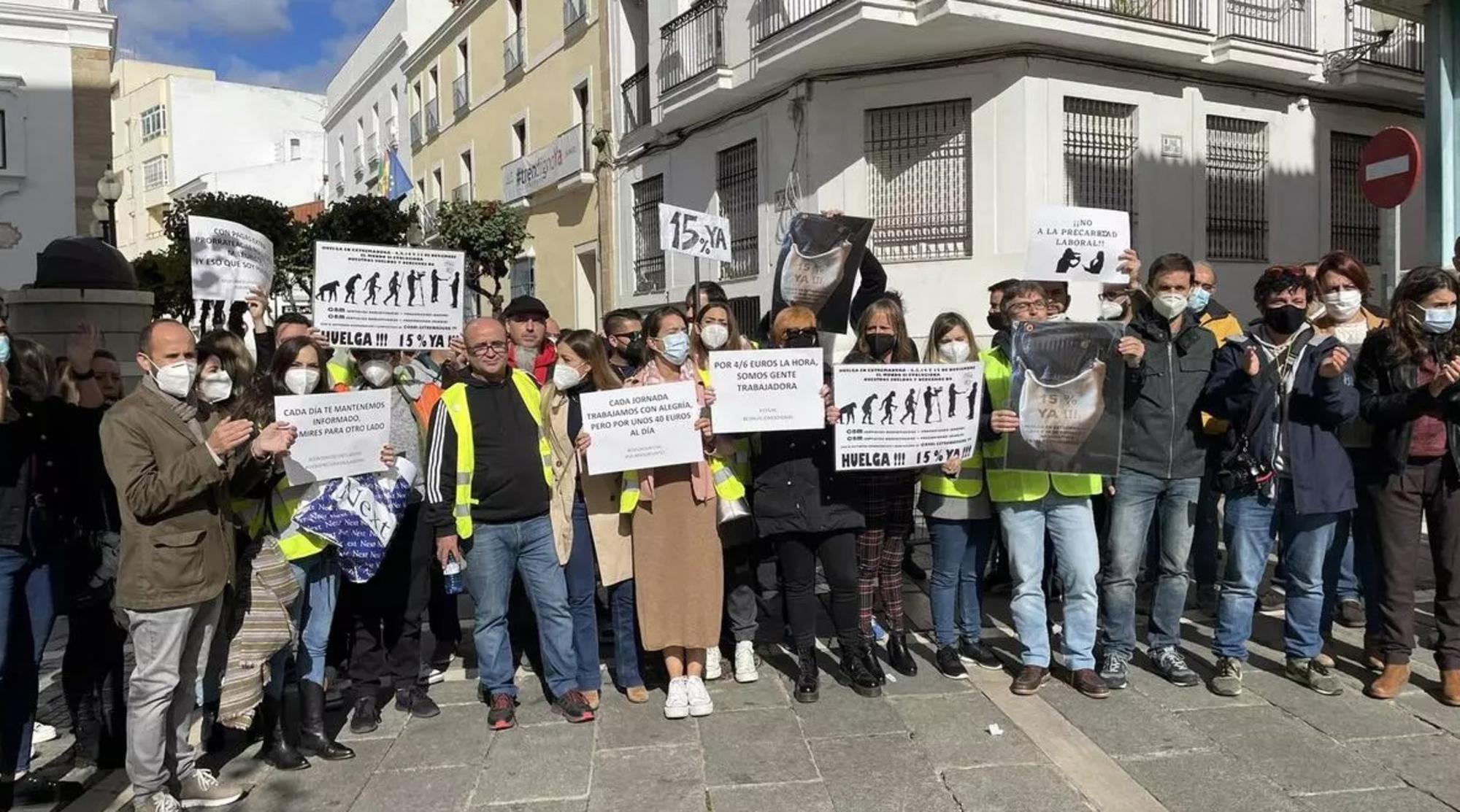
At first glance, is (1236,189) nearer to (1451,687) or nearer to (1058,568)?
(1451,687)

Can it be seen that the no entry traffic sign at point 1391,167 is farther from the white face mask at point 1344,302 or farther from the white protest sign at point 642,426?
the white protest sign at point 642,426

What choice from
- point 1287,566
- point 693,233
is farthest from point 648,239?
point 1287,566

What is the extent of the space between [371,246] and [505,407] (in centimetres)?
148

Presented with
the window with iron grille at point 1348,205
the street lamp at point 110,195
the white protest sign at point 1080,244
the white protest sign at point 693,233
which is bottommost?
the white protest sign at point 1080,244

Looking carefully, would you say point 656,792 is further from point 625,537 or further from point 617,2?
point 617,2

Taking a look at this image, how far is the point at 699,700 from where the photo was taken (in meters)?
4.80

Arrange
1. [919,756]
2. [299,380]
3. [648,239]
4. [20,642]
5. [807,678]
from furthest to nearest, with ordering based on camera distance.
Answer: [648,239]
[807,678]
[299,380]
[919,756]
[20,642]

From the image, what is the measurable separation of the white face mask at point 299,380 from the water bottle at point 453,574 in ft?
3.36

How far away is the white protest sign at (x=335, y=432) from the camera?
414cm

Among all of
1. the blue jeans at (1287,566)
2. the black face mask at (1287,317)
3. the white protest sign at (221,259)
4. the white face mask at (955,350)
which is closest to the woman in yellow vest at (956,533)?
the white face mask at (955,350)

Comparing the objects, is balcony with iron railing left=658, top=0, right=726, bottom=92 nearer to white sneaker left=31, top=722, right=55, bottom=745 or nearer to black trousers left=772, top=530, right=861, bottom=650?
black trousers left=772, top=530, right=861, bottom=650

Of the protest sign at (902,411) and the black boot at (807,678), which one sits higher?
the protest sign at (902,411)

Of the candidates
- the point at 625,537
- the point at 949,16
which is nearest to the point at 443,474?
the point at 625,537

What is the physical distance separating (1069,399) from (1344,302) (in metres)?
1.33
